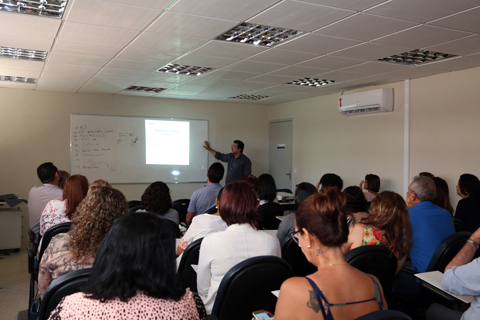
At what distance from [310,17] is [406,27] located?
0.88m

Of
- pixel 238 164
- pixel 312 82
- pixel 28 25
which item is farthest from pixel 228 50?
pixel 238 164

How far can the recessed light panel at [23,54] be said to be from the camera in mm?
4287

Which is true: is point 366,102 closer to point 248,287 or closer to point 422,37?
point 422,37

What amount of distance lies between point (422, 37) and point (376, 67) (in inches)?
48.3

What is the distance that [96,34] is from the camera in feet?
11.5

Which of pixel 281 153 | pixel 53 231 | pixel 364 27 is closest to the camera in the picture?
pixel 53 231

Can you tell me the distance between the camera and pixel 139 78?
5641 mm

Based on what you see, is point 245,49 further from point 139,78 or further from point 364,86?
point 364,86

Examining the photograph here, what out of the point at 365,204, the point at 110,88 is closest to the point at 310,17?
the point at 365,204

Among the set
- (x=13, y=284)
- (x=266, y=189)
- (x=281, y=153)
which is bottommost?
(x=13, y=284)

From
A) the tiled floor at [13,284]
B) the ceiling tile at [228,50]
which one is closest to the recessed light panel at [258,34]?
the ceiling tile at [228,50]

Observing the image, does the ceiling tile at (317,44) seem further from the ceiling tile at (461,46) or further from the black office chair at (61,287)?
the black office chair at (61,287)

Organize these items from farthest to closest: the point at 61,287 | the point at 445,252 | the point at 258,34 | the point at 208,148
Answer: the point at 208,148, the point at 258,34, the point at 445,252, the point at 61,287

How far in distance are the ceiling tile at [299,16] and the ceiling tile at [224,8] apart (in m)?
0.10
